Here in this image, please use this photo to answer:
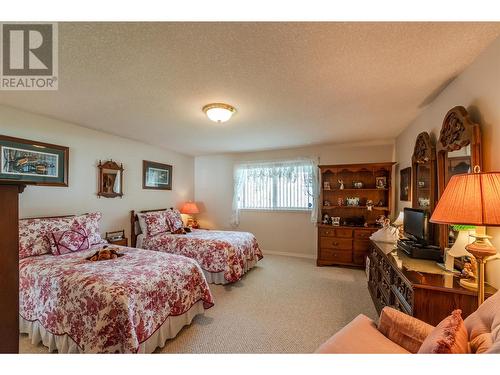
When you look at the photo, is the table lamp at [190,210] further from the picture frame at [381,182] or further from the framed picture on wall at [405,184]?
the framed picture on wall at [405,184]

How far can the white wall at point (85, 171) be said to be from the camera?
2566 millimetres

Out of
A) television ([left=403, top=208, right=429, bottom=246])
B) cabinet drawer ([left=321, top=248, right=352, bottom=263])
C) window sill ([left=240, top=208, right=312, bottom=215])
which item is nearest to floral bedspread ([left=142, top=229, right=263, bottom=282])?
window sill ([left=240, top=208, right=312, bottom=215])

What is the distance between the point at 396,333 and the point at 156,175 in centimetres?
428

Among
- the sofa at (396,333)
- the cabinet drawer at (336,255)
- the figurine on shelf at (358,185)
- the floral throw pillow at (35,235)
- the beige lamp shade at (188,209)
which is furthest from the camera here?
the beige lamp shade at (188,209)

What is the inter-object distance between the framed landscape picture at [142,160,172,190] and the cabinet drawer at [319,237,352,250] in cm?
331

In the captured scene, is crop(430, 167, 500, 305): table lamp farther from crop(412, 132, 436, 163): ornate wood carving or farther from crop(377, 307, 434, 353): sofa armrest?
crop(412, 132, 436, 163): ornate wood carving

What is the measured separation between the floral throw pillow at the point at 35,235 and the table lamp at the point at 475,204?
11.6 feet

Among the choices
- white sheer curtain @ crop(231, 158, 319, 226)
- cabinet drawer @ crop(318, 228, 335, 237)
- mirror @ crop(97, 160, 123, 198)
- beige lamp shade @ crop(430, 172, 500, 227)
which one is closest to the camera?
beige lamp shade @ crop(430, 172, 500, 227)

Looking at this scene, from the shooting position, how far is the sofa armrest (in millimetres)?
1110

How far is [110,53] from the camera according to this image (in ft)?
4.83

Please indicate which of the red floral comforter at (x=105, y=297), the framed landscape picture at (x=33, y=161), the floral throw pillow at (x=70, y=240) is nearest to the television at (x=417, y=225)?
the red floral comforter at (x=105, y=297)

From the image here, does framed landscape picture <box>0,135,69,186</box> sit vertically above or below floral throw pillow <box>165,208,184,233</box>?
above

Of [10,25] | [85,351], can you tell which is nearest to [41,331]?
[85,351]
